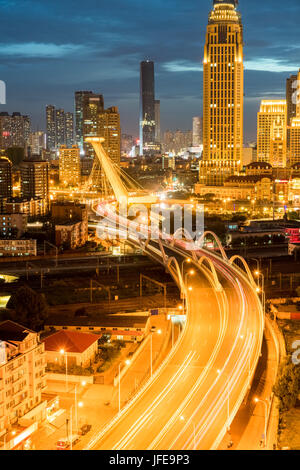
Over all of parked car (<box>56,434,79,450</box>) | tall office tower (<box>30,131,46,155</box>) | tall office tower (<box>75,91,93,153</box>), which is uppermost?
tall office tower (<box>75,91,93,153</box>)

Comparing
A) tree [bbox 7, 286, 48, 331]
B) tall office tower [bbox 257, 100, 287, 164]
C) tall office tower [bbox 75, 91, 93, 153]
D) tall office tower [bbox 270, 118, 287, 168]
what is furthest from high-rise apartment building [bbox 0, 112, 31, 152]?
tree [bbox 7, 286, 48, 331]

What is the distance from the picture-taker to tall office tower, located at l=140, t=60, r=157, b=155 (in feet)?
208

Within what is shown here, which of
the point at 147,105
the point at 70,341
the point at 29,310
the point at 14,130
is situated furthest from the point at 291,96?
the point at 70,341

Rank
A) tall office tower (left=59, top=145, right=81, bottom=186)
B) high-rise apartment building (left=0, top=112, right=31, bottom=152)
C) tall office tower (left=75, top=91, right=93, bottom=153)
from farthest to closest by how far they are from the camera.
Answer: tall office tower (left=75, top=91, right=93, bottom=153) → high-rise apartment building (left=0, top=112, right=31, bottom=152) → tall office tower (left=59, top=145, right=81, bottom=186)

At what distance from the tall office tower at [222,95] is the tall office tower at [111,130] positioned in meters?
12.0

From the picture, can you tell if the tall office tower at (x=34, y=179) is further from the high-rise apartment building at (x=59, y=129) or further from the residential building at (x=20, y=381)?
the high-rise apartment building at (x=59, y=129)

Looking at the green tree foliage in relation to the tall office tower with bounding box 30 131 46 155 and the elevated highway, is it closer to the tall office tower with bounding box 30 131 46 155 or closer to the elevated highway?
the elevated highway

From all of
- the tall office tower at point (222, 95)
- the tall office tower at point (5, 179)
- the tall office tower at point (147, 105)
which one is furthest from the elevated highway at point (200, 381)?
the tall office tower at point (147, 105)

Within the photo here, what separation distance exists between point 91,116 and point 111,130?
104 inches

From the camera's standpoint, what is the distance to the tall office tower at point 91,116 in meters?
40.6

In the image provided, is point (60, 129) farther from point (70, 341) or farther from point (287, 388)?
point (287, 388)

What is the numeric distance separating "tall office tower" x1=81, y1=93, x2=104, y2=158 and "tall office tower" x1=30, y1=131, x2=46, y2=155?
5235mm

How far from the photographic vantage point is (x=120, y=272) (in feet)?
38.5
